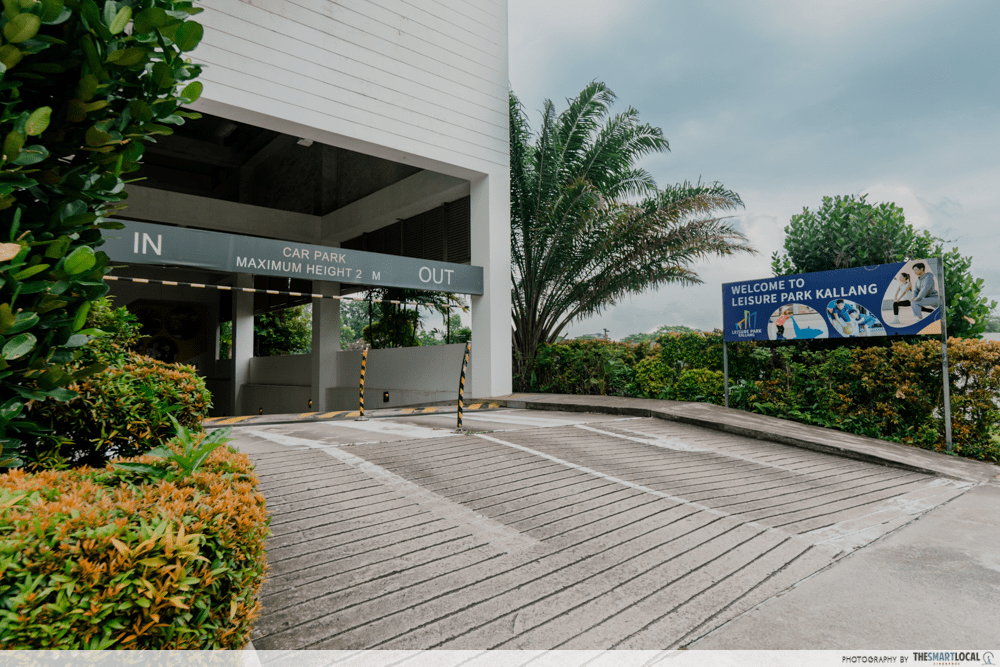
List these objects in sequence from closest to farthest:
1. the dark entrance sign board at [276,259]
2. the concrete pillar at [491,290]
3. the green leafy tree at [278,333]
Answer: the dark entrance sign board at [276,259]
the concrete pillar at [491,290]
the green leafy tree at [278,333]

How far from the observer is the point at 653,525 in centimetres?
442

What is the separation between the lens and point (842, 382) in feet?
28.3

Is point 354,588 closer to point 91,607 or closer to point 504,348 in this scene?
point 91,607

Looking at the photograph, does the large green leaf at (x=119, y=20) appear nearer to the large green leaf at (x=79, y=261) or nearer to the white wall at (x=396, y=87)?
the large green leaf at (x=79, y=261)

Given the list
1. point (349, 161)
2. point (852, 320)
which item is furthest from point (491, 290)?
point (349, 161)

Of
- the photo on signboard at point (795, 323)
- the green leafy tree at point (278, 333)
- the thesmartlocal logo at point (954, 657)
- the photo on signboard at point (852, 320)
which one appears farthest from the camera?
the green leafy tree at point (278, 333)

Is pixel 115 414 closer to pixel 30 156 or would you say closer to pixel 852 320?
pixel 30 156

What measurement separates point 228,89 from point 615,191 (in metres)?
8.39

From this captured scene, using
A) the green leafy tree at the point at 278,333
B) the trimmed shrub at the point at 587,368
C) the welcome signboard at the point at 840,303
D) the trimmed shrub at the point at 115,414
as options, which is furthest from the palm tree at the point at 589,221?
the green leafy tree at the point at 278,333

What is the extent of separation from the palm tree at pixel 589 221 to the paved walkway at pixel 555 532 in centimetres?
625

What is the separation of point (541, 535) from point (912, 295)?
699cm

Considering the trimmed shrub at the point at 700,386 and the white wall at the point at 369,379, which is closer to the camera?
the trimmed shrub at the point at 700,386

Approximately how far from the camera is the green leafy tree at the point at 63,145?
7.61ft

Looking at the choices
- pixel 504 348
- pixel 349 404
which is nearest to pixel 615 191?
pixel 504 348
